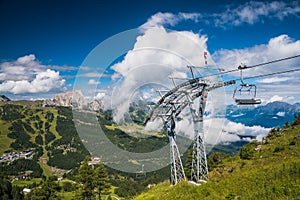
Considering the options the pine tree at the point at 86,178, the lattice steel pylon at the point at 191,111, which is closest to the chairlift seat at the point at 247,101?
the lattice steel pylon at the point at 191,111

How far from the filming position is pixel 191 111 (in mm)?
18422

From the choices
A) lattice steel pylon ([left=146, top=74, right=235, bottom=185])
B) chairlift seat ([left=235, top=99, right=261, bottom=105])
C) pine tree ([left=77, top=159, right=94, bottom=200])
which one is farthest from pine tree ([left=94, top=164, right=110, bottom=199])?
chairlift seat ([left=235, top=99, right=261, bottom=105])

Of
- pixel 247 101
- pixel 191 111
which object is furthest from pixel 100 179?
pixel 247 101

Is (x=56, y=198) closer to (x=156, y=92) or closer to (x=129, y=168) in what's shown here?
(x=156, y=92)

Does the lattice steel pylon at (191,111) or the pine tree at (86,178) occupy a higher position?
the lattice steel pylon at (191,111)

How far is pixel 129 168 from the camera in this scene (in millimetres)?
183875

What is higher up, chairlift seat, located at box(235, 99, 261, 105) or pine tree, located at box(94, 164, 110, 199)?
chairlift seat, located at box(235, 99, 261, 105)

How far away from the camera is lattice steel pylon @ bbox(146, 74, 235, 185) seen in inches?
688

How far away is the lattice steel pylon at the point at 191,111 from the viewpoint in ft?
57.4

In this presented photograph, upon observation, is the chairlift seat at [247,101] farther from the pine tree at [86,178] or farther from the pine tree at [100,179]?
the pine tree at [86,178]

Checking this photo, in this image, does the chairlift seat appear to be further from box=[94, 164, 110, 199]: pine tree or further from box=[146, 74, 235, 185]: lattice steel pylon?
box=[94, 164, 110, 199]: pine tree

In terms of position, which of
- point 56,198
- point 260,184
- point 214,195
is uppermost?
point 260,184

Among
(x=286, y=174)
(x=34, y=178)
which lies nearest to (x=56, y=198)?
(x=286, y=174)

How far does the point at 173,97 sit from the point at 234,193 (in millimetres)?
10018
